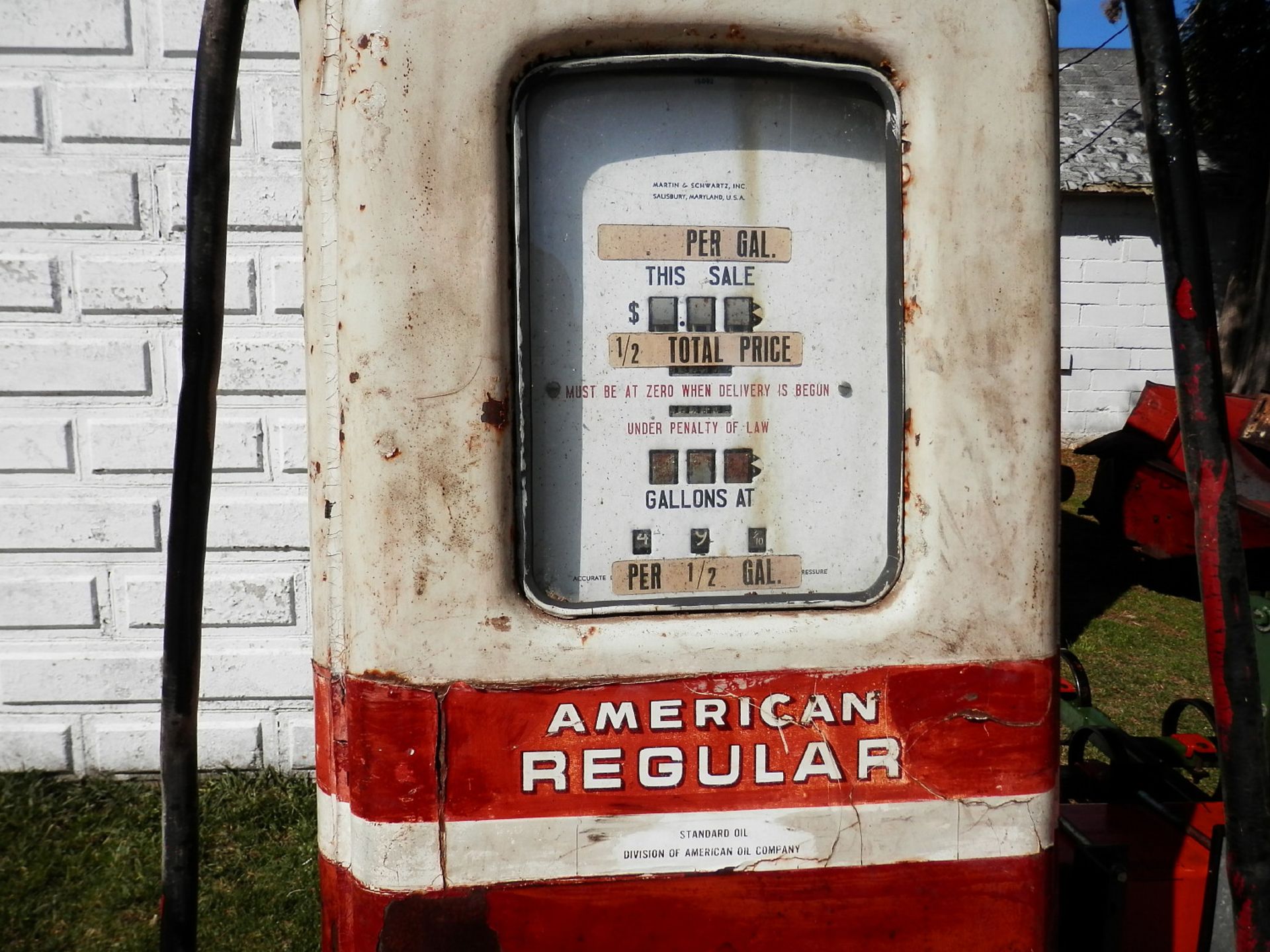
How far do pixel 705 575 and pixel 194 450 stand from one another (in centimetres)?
71

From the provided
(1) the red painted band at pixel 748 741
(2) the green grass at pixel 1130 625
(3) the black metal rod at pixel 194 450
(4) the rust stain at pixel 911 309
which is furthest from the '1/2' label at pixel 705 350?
(2) the green grass at pixel 1130 625

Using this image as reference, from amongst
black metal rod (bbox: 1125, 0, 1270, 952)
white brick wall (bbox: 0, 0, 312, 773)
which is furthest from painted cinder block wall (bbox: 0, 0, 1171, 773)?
black metal rod (bbox: 1125, 0, 1270, 952)

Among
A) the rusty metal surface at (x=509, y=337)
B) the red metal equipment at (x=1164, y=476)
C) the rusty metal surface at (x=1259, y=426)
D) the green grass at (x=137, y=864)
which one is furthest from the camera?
the rusty metal surface at (x=1259, y=426)

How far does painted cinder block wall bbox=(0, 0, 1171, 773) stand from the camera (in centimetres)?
313

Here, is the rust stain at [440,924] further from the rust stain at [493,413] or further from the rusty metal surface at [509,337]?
the rust stain at [493,413]

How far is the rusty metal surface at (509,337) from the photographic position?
4.29 ft

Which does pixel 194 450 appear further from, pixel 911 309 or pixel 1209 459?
pixel 1209 459

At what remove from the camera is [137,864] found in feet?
9.76

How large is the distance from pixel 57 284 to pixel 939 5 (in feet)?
9.12

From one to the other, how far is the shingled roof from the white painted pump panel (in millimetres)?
7518

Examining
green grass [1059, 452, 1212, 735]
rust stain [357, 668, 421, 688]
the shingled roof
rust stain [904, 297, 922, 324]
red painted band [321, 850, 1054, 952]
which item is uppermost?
the shingled roof

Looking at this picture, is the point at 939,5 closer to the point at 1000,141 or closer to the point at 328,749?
the point at 1000,141

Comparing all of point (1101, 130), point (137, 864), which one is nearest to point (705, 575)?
point (137, 864)

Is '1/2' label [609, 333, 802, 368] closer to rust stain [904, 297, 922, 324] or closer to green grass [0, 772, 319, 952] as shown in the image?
rust stain [904, 297, 922, 324]
